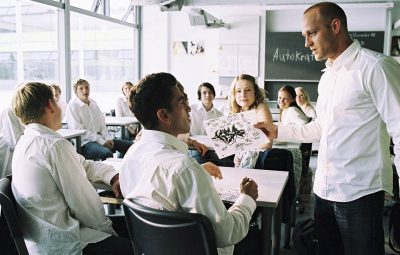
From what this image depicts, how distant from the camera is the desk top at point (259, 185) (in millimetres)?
1817

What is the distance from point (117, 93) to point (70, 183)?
6794 millimetres

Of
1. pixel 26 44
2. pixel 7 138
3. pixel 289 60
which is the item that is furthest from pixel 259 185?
pixel 289 60

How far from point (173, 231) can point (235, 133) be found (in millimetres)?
1009

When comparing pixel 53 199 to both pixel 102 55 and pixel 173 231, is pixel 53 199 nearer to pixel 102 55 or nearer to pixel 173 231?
pixel 173 231

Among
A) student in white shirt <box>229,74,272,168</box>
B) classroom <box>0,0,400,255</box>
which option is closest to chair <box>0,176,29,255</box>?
classroom <box>0,0,400,255</box>

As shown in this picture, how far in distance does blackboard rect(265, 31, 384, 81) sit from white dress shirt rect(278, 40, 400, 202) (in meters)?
6.47

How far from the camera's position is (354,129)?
63.7 inches

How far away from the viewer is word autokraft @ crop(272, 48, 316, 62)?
26.0 ft

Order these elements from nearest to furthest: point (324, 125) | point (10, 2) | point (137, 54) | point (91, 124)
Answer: point (324, 125) → point (91, 124) → point (10, 2) → point (137, 54)

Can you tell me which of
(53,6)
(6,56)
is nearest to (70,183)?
(6,56)

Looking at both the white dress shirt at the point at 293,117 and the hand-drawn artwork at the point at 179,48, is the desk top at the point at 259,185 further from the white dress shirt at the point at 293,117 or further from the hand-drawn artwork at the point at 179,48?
the hand-drawn artwork at the point at 179,48

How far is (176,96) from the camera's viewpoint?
1434 mm

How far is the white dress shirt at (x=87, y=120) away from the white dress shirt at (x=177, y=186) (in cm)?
355

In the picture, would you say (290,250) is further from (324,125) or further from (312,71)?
(312,71)
